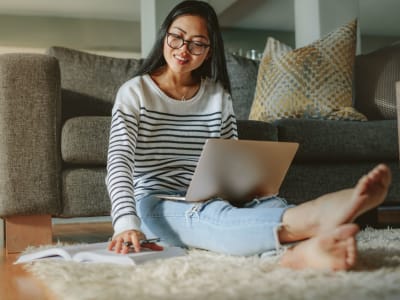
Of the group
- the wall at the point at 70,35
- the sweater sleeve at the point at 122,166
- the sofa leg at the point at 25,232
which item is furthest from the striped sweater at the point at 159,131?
the wall at the point at 70,35

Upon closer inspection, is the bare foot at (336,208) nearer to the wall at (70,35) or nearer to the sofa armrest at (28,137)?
the sofa armrest at (28,137)

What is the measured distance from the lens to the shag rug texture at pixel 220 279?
927mm

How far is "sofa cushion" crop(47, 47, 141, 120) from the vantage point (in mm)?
2365

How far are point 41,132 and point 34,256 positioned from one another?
0.55 meters

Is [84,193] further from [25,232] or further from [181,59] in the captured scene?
[181,59]

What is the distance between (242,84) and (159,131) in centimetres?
124

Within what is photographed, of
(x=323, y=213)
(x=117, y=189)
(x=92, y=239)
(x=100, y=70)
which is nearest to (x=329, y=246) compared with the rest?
(x=323, y=213)

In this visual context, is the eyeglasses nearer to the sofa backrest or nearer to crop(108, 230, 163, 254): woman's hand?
crop(108, 230, 163, 254): woman's hand

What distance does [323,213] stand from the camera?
3.64 feet

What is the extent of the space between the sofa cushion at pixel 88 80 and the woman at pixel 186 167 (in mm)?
727

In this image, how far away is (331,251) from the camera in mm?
1069

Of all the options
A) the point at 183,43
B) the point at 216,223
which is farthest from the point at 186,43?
the point at 216,223

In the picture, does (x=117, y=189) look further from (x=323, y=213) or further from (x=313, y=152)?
(x=313, y=152)

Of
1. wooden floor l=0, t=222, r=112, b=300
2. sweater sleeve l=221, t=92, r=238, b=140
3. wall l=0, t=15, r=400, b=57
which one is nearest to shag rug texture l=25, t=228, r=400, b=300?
wooden floor l=0, t=222, r=112, b=300
